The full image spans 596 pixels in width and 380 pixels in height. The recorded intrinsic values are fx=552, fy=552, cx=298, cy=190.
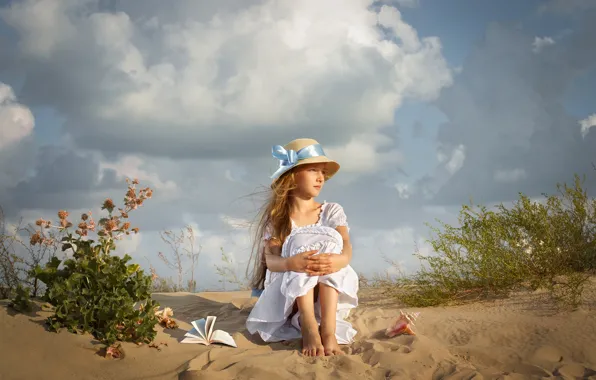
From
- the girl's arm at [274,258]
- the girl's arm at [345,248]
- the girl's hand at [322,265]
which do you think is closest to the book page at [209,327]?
the girl's arm at [274,258]

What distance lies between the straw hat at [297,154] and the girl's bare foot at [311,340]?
161 centimetres

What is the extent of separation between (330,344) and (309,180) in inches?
66.6

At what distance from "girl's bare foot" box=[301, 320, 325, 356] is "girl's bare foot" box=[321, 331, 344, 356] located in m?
0.06

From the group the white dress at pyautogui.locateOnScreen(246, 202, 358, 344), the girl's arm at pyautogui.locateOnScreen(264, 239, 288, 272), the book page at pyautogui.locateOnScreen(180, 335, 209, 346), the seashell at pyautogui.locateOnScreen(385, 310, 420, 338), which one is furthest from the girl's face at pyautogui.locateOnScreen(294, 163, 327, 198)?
the book page at pyautogui.locateOnScreen(180, 335, 209, 346)

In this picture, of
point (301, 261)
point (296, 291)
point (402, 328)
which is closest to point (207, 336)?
point (296, 291)

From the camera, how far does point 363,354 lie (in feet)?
15.0

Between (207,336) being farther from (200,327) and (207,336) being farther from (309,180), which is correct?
(309,180)

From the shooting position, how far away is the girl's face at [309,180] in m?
5.63

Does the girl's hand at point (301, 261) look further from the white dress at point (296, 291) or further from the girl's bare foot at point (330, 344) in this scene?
the girl's bare foot at point (330, 344)

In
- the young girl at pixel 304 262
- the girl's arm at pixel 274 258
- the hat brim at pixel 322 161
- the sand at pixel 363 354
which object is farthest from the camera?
the hat brim at pixel 322 161

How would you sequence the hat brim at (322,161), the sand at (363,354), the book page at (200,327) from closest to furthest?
→ the sand at (363,354) < the book page at (200,327) < the hat brim at (322,161)

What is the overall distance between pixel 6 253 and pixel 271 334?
12.1 ft

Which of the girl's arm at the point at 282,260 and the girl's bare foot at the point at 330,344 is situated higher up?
the girl's arm at the point at 282,260

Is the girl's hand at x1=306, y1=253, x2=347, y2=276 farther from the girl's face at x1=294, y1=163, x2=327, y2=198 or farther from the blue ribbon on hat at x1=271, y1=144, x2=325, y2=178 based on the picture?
the blue ribbon on hat at x1=271, y1=144, x2=325, y2=178
